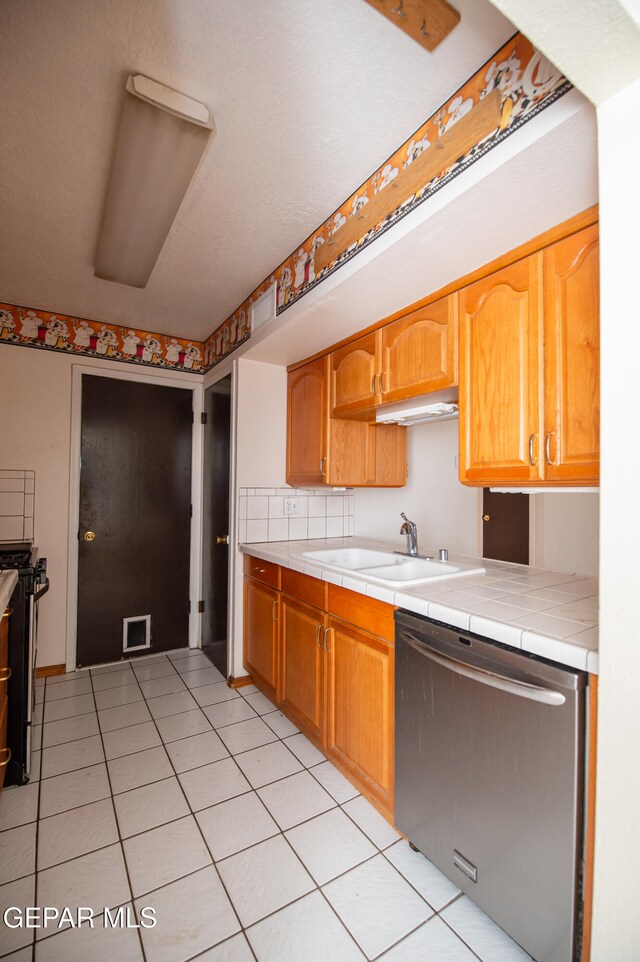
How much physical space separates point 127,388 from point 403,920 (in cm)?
310

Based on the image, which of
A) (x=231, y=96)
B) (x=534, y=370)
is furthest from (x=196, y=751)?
(x=231, y=96)

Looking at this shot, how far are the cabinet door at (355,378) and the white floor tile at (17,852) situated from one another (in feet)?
6.86

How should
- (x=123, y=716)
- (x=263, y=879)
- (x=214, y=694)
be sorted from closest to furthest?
(x=263, y=879), (x=123, y=716), (x=214, y=694)

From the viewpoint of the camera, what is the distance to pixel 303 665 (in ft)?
6.72

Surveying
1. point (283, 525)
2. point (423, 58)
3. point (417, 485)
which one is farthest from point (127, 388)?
point (423, 58)

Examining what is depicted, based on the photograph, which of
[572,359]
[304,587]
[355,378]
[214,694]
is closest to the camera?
[572,359]

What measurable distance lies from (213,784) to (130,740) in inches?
22.3

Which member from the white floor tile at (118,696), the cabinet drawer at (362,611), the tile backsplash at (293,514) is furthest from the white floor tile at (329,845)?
the tile backsplash at (293,514)

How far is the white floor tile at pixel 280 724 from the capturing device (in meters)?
2.15

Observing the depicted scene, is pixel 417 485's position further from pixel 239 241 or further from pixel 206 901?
pixel 206 901

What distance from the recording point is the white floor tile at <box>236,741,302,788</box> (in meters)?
1.82

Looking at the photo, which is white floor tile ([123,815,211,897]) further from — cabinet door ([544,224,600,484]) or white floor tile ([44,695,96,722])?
cabinet door ([544,224,600,484])

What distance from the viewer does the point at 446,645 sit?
1.29 meters

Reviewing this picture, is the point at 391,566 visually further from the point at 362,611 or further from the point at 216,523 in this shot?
the point at 216,523
